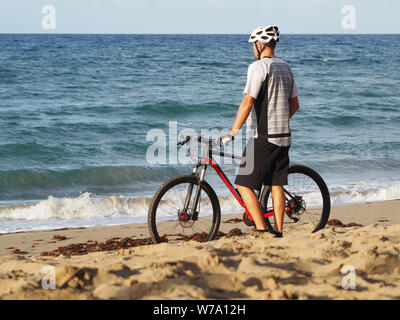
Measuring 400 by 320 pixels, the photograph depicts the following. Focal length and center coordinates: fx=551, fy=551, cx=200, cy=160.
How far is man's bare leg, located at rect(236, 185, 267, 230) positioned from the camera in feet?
17.3

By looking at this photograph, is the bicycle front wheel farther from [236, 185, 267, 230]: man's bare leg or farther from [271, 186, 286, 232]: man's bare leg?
[271, 186, 286, 232]: man's bare leg

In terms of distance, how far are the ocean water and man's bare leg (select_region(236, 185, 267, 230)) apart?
3.31 meters

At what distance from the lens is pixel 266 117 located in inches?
198

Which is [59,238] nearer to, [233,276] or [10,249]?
[10,249]

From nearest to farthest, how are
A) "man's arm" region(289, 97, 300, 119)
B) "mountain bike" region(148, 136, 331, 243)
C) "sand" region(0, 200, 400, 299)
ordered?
"sand" region(0, 200, 400, 299)
"man's arm" region(289, 97, 300, 119)
"mountain bike" region(148, 136, 331, 243)

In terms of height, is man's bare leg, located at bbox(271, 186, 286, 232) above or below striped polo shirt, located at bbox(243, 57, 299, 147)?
below

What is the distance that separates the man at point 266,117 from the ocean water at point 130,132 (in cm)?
350

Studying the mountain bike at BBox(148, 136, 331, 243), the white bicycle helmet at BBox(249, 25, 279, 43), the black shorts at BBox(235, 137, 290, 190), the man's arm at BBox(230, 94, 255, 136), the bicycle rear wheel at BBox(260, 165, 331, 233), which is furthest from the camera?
the bicycle rear wheel at BBox(260, 165, 331, 233)

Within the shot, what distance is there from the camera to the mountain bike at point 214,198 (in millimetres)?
5379

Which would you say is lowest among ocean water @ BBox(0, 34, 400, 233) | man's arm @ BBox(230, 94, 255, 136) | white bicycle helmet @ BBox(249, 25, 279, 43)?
ocean water @ BBox(0, 34, 400, 233)

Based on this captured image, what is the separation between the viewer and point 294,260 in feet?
13.8

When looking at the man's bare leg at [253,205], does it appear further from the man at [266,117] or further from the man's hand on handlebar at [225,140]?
the man's hand on handlebar at [225,140]

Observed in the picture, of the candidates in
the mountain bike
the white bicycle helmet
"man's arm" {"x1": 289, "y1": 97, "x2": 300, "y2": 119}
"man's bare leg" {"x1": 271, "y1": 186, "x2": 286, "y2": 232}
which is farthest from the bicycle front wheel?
the white bicycle helmet

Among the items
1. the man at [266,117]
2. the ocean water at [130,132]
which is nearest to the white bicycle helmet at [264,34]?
the man at [266,117]
